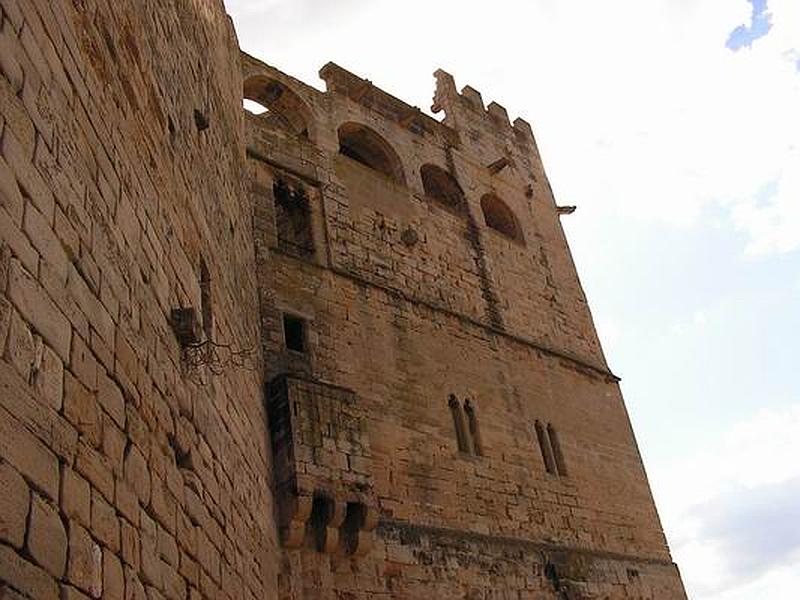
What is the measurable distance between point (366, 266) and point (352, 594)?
14.6 feet

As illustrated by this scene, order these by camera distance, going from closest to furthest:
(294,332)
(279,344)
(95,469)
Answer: (95,469) → (279,344) → (294,332)

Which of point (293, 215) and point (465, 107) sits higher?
point (465, 107)

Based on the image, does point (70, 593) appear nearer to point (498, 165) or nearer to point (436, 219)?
point (436, 219)

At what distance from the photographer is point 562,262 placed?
14.0 meters

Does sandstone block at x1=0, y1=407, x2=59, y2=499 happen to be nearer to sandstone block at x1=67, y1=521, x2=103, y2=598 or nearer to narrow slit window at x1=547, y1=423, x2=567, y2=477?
sandstone block at x1=67, y1=521, x2=103, y2=598

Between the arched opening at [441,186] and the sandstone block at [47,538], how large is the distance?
10867mm

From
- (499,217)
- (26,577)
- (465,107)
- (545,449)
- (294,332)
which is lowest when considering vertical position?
(26,577)

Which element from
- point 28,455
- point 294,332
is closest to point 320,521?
point 294,332

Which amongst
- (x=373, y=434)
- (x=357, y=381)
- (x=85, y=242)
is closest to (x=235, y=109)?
(x=357, y=381)

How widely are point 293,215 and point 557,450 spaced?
4.73 metres

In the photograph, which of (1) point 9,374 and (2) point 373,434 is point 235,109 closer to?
(2) point 373,434

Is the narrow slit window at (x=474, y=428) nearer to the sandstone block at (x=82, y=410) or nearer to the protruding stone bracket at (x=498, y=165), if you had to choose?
the protruding stone bracket at (x=498, y=165)

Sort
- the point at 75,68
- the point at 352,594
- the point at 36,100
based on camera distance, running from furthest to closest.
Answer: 1. the point at 352,594
2. the point at 75,68
3. the point at 36,100

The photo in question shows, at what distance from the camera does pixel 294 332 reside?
339 inches
